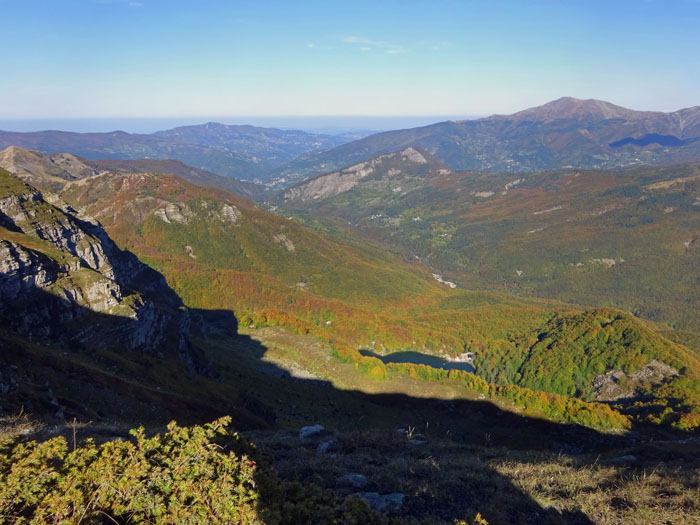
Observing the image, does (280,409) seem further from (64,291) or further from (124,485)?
(124,485)

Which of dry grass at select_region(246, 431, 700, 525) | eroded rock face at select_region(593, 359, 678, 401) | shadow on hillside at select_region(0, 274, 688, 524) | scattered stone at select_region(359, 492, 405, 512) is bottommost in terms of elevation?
eroded rock face at select_region(593, 359, 678, 401)

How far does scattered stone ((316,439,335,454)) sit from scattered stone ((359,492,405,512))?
31.7ft

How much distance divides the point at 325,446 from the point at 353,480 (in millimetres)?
9175

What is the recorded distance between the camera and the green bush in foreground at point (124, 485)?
9727mm

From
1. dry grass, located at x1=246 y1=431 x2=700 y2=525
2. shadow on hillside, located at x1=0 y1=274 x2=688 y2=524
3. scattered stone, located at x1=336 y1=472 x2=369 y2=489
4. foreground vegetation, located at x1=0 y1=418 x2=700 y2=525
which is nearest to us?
foreground vegetation, located at x1=0 y1=418 x2=700 y2=525

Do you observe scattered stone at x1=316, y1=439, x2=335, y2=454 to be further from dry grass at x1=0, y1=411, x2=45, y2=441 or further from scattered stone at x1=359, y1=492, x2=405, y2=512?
dry grass at x1=0, y1=411, x2=45, y2=441

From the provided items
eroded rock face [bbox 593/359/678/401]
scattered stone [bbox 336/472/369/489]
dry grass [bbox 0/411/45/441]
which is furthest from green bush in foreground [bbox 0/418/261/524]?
eroded rock face [bbox 593/359/678/401]

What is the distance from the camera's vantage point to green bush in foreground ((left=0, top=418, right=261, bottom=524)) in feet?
31.9

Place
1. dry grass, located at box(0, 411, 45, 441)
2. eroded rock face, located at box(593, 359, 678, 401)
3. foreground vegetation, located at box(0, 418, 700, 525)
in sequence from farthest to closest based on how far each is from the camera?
1. eroded rock face, located at box(593, 359, 678, 401)
2. dry grass, located at box(0, 411, 45, 441)
3. foreground vegetation, located at box(0, 418, 700, 525)

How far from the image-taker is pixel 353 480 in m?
19.6

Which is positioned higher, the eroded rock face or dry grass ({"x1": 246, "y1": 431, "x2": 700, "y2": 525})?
dry grass ({"x1": 246, "y1": 431, "x2": 700, "y2": 525})

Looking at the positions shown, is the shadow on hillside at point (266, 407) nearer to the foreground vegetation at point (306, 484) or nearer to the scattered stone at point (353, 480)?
the foreground vegetation at point (306, 484)

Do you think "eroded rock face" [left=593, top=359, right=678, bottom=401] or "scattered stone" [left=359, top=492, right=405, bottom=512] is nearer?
"scattered stone" [left=359, top=492, right=405, bottom=512]

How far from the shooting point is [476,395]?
380 feet
